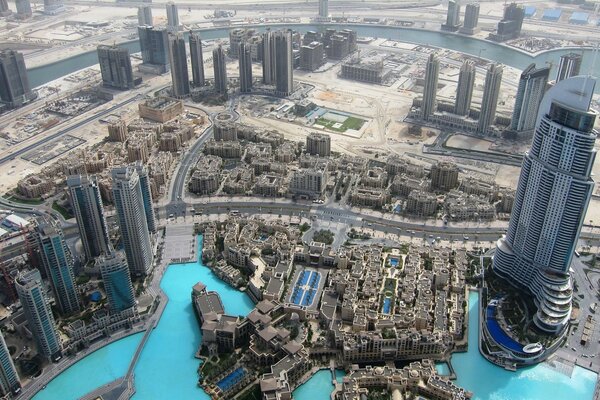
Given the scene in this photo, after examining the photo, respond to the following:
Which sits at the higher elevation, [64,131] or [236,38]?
[236,38]

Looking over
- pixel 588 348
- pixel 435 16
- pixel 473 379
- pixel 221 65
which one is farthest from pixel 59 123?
pixel 435 16

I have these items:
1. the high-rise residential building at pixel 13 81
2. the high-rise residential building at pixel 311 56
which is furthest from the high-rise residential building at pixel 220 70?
the high-rise residential building at pixel 13 81

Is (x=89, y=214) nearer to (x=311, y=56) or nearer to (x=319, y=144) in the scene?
(x=319, y=144)

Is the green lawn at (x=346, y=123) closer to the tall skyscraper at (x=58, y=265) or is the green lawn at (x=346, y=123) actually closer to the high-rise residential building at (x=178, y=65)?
the high-rise residential building at (x=178, y=65)

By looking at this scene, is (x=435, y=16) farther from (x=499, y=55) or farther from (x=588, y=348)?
(x=588, y=348)

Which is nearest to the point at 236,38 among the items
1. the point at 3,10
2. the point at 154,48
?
the point at 154,48

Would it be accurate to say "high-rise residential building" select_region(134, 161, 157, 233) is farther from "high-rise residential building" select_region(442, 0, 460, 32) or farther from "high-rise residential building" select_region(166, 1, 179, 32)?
"high-rise residential building" select_region(442, 0, 460, 32)
